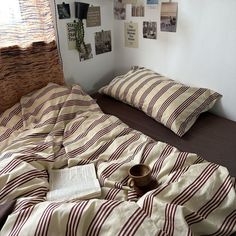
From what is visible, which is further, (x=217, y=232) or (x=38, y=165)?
(x=38, y=165)

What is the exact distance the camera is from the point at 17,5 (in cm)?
159

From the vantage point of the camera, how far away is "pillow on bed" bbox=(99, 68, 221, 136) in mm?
1469

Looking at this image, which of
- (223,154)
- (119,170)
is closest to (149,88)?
(223,154)

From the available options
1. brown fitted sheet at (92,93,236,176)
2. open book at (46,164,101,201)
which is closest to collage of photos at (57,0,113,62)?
brown fitted sheet at (92,93,236,176)

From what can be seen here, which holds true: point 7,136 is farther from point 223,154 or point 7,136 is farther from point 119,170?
point 223,154

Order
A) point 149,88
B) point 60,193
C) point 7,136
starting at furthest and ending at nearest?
point 149,88, point 7,136, point 60,193

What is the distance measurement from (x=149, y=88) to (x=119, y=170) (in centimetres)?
77

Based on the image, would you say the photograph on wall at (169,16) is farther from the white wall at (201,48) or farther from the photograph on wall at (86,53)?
the photograph on wall at (86,53)

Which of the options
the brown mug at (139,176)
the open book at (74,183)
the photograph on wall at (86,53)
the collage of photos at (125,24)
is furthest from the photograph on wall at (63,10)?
the brown mug at (139,176)

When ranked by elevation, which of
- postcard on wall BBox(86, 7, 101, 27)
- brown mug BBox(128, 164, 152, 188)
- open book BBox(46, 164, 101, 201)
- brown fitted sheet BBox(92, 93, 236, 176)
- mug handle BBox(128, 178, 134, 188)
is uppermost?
postcard on wall BBox(86, 7, 101, 27)

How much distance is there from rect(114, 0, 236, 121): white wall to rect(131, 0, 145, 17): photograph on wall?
0.04 meters

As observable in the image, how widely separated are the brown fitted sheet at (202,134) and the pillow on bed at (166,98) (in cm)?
4

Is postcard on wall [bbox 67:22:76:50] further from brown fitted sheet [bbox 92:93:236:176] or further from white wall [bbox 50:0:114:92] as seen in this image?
brown fitted sheet [bbox 92:93:236:176]

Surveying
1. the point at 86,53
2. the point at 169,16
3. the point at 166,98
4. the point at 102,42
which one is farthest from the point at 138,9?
the point at 166,98
